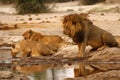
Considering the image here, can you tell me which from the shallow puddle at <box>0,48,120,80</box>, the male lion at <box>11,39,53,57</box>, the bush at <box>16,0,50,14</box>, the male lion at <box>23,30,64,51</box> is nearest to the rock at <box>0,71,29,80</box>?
the shallow puddle at <box>0,48,120,80</box>

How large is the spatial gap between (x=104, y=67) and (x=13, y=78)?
7.10 ft

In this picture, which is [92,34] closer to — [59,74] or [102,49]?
[102,49]

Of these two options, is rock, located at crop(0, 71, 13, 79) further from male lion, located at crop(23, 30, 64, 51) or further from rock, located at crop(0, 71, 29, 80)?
male lion, located at crop(23, 30, 64, 51)

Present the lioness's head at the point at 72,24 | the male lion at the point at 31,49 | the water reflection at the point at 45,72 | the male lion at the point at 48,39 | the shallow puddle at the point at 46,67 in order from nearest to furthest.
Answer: the water reflection at the point at 45,72 → the shallow puddle at the point at 46,67 → the lioness's head at the point at 72,24 → the male lion at the point at 31,49 → the male lion at the point at 48,39

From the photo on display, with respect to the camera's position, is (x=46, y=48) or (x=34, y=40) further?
(x=34, y=40)

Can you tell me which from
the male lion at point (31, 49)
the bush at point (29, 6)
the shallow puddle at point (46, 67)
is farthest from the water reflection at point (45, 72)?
the bush at point (29, 6)

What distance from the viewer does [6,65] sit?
1170cm

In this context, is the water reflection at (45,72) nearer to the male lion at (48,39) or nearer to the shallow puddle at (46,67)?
the shallow puddle at (46,67)

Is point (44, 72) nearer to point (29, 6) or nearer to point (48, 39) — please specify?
point (48, 39)

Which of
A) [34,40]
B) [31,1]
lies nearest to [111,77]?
[34,40]

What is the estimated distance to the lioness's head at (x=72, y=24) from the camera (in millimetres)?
11195

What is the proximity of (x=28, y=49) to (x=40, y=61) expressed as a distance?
Answer: 125 centimetres

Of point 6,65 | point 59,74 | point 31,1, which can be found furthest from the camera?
point 31,1

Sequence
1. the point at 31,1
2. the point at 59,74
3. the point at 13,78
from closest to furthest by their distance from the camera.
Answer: the point at 13,78, the point at 59,74, the point at 31,1
